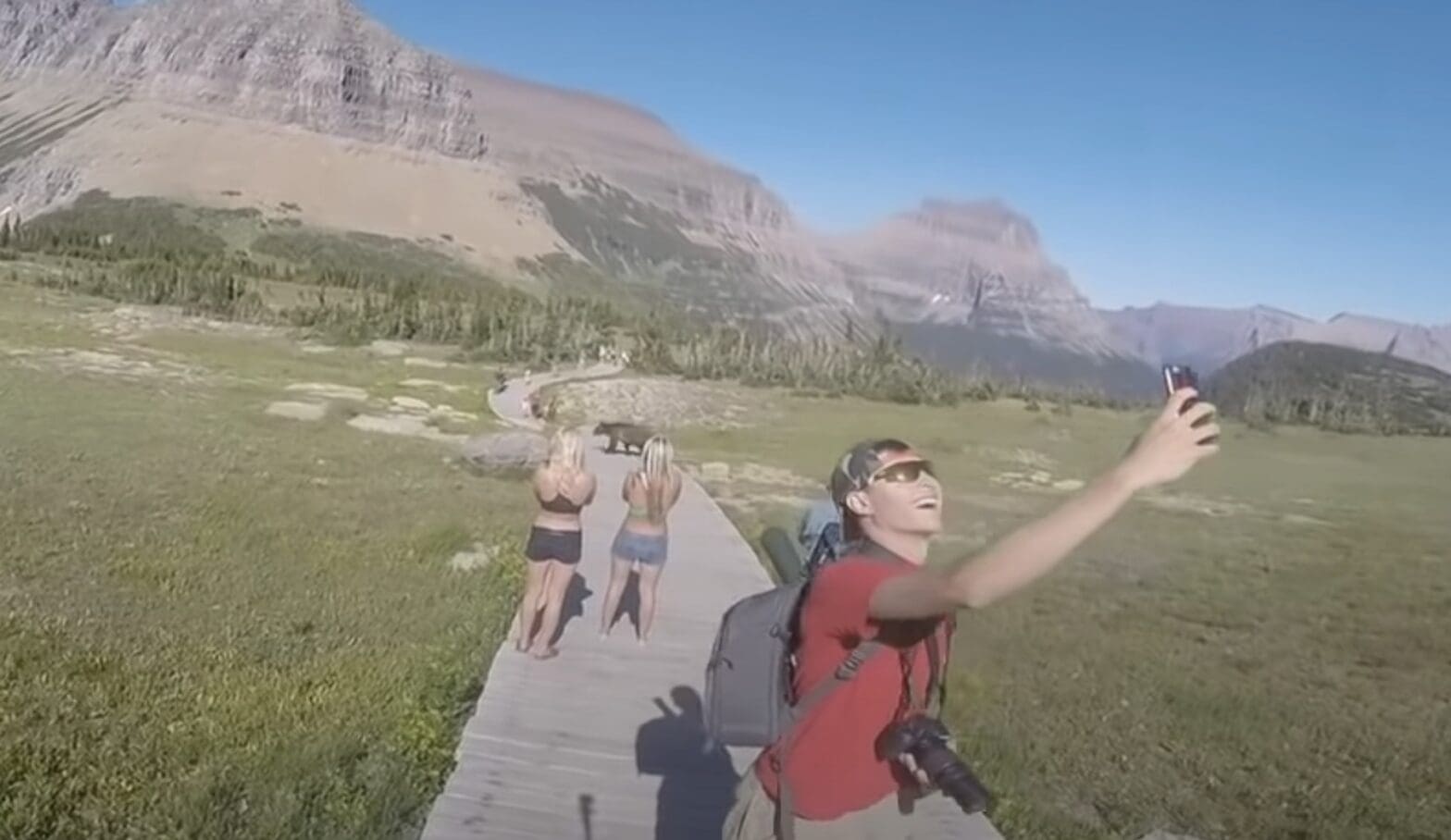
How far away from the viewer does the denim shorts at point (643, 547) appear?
5957 mm

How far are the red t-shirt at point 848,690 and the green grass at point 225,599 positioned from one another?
230 centimetres

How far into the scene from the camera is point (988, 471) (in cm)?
686

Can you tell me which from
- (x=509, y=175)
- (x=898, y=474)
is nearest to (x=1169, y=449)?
(x=898, y=474)

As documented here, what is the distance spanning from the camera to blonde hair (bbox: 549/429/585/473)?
5.53 metres

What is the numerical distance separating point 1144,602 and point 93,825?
547 cm

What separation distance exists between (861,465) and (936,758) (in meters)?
0.45

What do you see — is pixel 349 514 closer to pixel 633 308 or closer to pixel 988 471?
pixel 633 308

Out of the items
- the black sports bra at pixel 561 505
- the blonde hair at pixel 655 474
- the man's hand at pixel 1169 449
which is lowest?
the black sports bra at pixel 561 505

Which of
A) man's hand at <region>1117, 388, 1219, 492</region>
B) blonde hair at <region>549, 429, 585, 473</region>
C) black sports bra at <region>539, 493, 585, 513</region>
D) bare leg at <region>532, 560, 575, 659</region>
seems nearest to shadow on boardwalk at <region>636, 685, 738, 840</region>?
bare leg at <region>532, 560, 575, 659</region>

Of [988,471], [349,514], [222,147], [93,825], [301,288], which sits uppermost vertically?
[222,147]

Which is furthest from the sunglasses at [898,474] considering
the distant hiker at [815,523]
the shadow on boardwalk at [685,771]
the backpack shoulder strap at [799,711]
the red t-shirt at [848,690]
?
the distant hiker at [815,523]

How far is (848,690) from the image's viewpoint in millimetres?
1970

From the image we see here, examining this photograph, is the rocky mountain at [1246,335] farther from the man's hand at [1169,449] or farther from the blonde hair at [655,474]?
the man's hand at [1169,449]

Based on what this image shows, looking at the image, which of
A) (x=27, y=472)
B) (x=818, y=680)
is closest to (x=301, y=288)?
(x=27, y=472)
